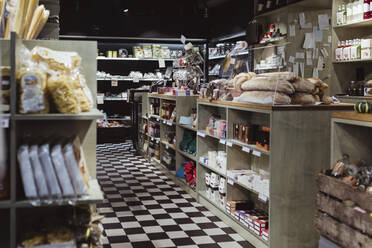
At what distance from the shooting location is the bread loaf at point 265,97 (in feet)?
12.8

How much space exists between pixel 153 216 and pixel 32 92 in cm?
321

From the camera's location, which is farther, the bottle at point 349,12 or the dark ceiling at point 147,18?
the dark ceiling at point 147,18

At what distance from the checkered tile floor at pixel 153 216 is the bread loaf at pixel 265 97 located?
1386mm

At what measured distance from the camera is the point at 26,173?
231cm

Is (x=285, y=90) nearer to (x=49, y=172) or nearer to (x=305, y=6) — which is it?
(x=49, y=172)

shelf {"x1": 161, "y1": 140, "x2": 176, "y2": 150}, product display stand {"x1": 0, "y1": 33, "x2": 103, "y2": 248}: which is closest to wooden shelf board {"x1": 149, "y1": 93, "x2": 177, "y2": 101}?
shelf {"x1": 161, "y1": 140, "x2": 176, "y2": 150}

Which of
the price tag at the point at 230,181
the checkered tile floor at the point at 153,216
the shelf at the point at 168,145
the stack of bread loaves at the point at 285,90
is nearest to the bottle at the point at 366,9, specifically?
the stack of bread loaves at the point at 285,90

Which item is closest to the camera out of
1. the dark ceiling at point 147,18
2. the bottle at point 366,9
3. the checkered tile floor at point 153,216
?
the checkered tile floor at point 153,216

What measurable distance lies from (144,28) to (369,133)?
29.4 ft

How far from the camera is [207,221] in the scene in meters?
5.09

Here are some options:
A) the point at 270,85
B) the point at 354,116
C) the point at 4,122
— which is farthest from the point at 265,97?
Result: the point at 4,122

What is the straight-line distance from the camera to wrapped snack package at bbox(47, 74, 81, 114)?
2.40 metres

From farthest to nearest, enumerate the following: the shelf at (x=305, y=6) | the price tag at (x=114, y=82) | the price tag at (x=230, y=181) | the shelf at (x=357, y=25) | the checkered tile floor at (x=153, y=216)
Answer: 1. the price tag at (x=114, y=82)
2. the shelf at (x=305, y=6)
3. the shelf at (x=357, y=25)
4. the price tag at (x=230, y=181)
5. the checkered tile floor at (x=153, y=216)

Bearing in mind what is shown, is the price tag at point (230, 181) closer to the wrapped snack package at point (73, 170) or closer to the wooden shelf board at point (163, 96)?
the wooden shelf board at point (163, 96)
